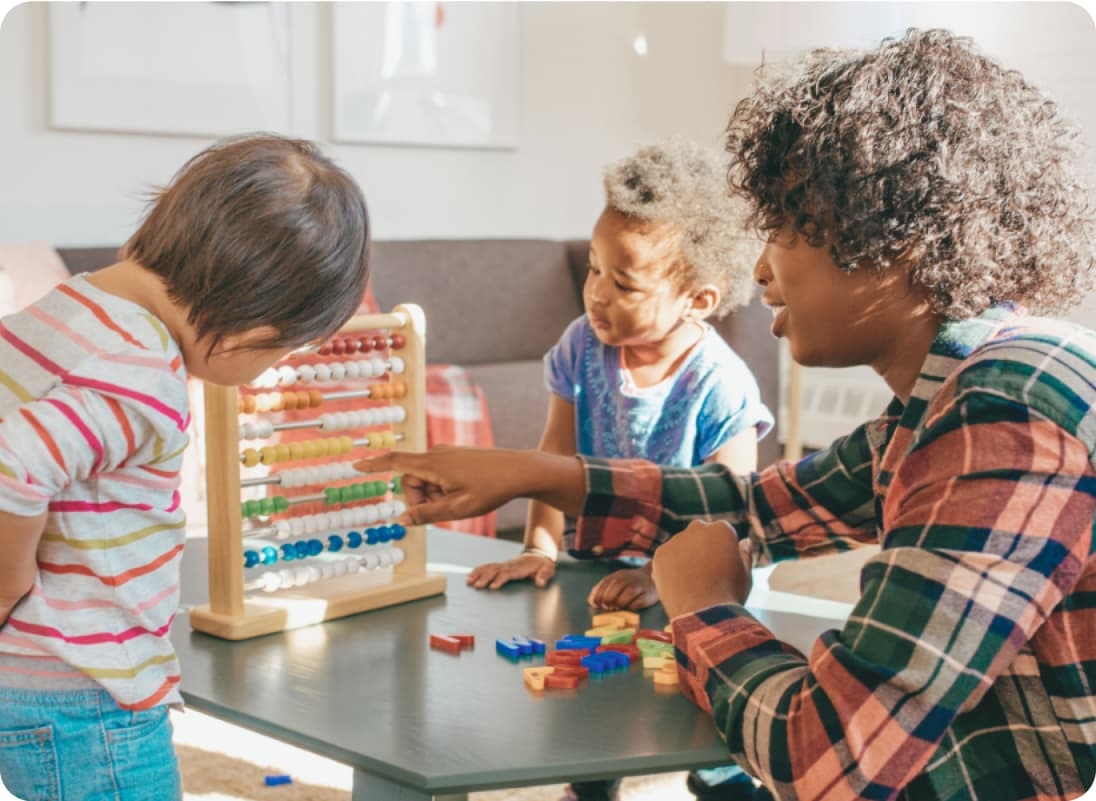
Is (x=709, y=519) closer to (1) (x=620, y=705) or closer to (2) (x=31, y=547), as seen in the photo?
(1) (x=620, y=705)

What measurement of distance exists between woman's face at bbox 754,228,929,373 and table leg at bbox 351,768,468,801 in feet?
1.78

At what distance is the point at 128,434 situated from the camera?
1149 mm

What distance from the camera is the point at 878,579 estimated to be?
108 centimetres

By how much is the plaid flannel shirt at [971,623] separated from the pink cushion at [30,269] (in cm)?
276

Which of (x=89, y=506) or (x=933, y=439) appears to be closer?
(x=933, y=439)

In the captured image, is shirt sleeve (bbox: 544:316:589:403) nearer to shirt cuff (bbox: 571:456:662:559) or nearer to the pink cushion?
shirt cuff (bbox: 571:456:662:559)

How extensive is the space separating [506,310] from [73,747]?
3659mm

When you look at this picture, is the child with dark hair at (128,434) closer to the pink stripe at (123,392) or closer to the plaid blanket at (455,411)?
the pink stripe at (123,392)

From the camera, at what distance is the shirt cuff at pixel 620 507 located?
5.45 ft

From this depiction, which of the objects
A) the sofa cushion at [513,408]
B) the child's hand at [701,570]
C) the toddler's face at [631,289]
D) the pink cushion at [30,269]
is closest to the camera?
the child's hand at [701,570]

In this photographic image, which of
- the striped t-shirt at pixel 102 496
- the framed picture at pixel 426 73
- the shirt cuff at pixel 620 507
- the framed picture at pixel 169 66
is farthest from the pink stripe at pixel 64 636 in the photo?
the framed picture at pixel 426 73

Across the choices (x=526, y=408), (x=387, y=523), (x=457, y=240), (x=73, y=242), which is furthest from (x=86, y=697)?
(x=457, y=240)

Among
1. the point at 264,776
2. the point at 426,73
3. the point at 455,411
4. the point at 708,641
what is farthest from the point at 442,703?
the point at 426,73

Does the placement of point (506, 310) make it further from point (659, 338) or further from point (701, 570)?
point (701, 570)
